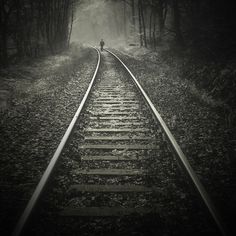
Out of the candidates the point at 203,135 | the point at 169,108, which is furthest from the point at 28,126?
the point at 203,135

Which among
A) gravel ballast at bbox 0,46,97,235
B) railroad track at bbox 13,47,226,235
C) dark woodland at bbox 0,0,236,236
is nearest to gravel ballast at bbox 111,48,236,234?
dark woodland at bbox 0,0,236,236

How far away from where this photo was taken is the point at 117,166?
4660 mm

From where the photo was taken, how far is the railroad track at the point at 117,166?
142 inches

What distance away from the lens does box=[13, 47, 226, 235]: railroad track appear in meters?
3.60

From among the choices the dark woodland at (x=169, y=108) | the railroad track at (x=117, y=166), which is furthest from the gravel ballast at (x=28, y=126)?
the railroad track at (x=117, y=166)

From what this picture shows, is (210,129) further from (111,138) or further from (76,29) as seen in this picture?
(76,29)

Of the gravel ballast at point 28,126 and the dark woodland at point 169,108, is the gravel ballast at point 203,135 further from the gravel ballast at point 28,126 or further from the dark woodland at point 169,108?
the gravel ballast at point 28,126

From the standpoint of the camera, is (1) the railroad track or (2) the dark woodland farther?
(2) the dark woodland

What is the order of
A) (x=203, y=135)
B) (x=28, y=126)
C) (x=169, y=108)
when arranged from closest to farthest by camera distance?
(x=203, y=135) < (x=28, y=126) < (x=169, y=108)

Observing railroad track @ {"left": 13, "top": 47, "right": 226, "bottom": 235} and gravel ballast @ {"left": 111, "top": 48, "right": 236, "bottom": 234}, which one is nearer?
railroad track @ {"left": 13, "top": 47, "right": 226, "bottom": 235}

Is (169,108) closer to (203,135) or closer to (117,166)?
(203,135)

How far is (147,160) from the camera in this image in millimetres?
4848

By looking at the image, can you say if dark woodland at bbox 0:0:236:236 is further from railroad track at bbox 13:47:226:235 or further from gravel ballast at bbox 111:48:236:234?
railroad track at bbox 13:47:226:235

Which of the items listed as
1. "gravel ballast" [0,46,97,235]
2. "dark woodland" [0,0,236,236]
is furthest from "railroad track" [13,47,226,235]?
"gravel ballast" [0,46,97,235]
